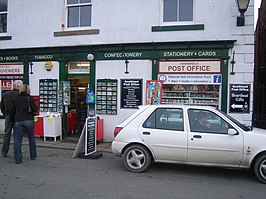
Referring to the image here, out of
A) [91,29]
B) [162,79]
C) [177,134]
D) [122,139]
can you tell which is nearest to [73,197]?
[122,139]

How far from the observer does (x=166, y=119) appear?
6.53 meters

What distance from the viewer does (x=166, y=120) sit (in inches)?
257

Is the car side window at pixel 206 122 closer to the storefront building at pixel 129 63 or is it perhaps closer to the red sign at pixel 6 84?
the storefront building at pixel 129 63

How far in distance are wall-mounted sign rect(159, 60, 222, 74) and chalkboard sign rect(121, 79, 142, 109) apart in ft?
3.18

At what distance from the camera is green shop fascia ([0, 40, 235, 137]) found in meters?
9.29

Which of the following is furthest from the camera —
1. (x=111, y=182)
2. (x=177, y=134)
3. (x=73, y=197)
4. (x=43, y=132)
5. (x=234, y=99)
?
(x=43, y=132)

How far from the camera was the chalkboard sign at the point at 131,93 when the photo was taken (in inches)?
396

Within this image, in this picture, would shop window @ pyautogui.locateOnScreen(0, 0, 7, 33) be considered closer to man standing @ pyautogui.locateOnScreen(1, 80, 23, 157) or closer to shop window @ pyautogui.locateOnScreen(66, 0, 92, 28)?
shop window @ pyautogui.locateOnScreen(66, 0, 92, 28)

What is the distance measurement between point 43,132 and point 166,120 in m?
5.76

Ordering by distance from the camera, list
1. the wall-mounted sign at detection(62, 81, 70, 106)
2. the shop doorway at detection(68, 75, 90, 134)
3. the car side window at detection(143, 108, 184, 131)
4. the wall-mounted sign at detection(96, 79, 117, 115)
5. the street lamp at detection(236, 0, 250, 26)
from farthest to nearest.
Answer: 1. the shop doorway at detection(68, 75, 90, 134)
2. the wall-mounted sign at detection(62, 81, 70, 106)
3. the wall-mounted sign at detection(96, 79, 117, 115)
4. the street lamp at detection(236, 0, 250, 26)
5. the car side window at detection(143, 108, 184, 131)

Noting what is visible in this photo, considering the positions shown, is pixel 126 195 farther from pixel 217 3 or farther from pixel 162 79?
pixel 217 3

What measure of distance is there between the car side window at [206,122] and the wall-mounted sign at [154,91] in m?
3.40

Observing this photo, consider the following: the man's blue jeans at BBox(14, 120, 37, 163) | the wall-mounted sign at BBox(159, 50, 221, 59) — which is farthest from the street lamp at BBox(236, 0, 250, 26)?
the man's blue jeans at BBox(14, 120, 37, 163)

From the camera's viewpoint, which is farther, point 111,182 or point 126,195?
point 111,182
